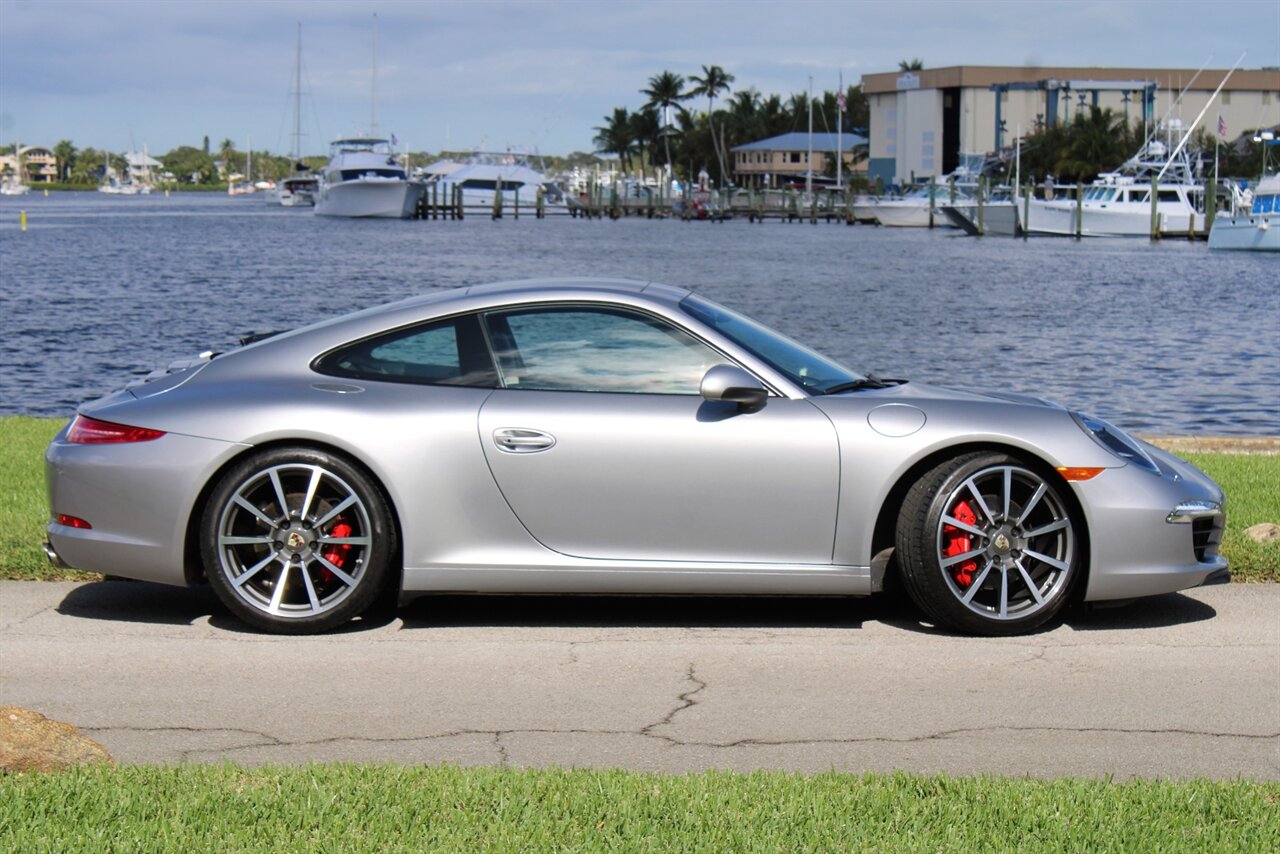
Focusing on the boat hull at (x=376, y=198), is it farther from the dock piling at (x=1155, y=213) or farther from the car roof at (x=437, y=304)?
the car roof at (x=437, y=304)

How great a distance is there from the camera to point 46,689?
5.41 metres

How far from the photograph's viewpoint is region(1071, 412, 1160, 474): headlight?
6.20 m

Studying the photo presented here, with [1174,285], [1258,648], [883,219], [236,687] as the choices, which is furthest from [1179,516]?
[883,219]

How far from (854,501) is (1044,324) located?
96.9 feet

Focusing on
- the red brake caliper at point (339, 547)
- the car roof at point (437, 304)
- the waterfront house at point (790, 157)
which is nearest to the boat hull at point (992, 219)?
the waterfront house at point (790, 157)

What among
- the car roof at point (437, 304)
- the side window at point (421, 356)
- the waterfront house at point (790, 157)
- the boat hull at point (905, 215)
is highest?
the waterfront house at point (790, 157)

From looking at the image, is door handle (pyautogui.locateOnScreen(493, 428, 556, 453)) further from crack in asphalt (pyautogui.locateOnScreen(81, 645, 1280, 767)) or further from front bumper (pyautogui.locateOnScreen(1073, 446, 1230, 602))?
front bumper (pyautogui.locateOnScreen(1073, 446, 1230, 602))

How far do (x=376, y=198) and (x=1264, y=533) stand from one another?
10501 centimetres

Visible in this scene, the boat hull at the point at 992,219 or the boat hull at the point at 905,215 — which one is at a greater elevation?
the boat hull at the point at 905,215

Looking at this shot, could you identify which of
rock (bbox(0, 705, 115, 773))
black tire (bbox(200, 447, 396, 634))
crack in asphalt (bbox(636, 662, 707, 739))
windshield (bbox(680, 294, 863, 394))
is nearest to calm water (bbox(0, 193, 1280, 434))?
windshield (bbox(680, 294, 863, 394))

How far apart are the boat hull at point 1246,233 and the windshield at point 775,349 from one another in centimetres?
6293

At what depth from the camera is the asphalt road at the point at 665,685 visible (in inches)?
187

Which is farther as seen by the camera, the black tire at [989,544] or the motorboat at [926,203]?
the motorboat at [926,203]

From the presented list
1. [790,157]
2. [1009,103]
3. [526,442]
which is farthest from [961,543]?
[790,157]
